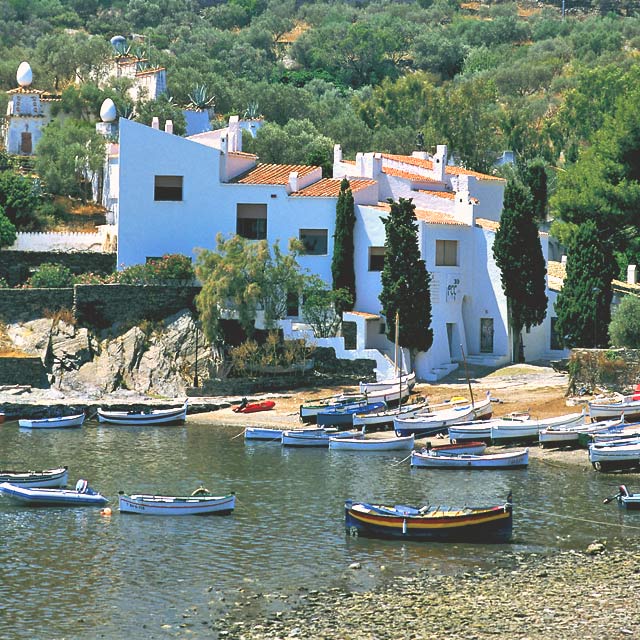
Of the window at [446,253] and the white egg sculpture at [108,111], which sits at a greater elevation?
the white egg sculpture at [108,111]

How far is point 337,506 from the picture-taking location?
154 ft

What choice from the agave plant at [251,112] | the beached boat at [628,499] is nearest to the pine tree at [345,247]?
the beached boat at [628,499]

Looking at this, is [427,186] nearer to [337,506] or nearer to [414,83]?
[337,506]

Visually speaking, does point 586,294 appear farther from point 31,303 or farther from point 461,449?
point 31,303

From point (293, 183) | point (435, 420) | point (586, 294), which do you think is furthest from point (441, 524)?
point (293, 183)

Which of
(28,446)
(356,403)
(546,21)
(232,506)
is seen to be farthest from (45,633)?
(546,21)

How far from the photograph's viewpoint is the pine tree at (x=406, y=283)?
2689 inches

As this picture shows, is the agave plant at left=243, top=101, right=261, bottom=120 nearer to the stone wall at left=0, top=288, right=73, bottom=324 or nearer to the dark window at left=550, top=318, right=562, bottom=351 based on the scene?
the stone wall at left=0, top=288, right=73, bottom=324

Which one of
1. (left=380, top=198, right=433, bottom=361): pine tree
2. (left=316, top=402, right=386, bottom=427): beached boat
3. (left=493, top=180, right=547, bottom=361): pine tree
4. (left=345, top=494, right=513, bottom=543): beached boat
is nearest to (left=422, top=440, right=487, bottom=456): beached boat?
(left=316, top=402, right=386, bottom=427): beached boat

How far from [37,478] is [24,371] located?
2235cm

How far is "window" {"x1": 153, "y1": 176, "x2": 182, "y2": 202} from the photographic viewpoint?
75438mm

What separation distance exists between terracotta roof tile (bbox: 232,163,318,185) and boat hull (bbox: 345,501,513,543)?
3521 centimetres

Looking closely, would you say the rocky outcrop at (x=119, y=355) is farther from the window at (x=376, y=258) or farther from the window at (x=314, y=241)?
the window at (x=376, y=258)

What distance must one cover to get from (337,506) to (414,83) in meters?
82.2
